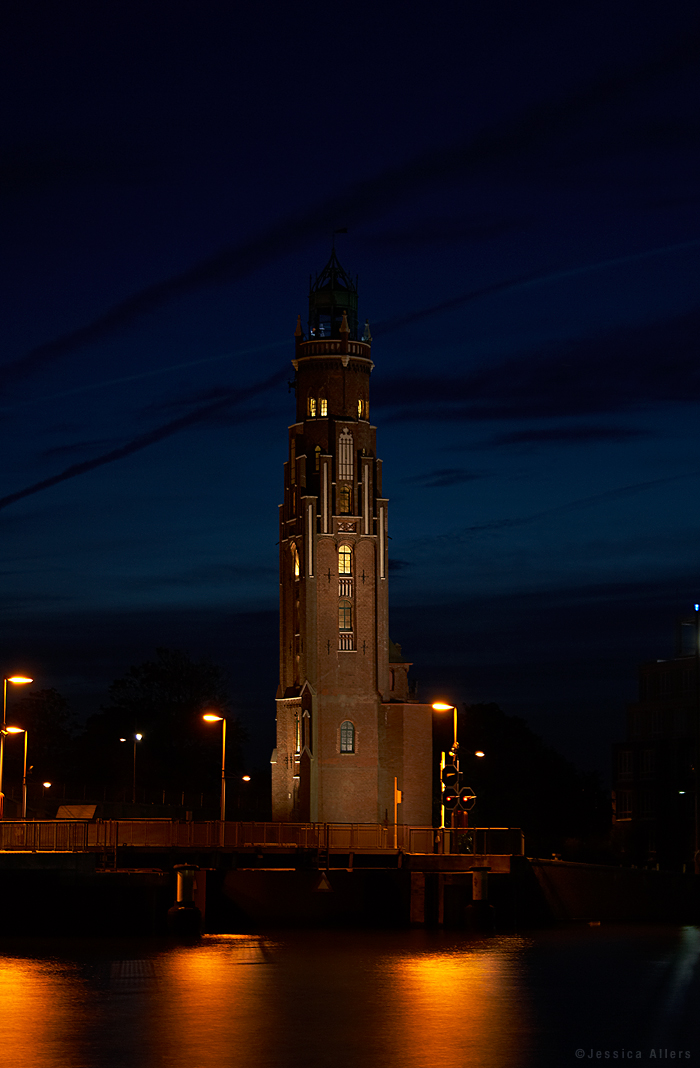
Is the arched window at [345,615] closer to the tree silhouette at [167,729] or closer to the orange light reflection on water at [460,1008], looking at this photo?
the tree silhouette at [167,729]

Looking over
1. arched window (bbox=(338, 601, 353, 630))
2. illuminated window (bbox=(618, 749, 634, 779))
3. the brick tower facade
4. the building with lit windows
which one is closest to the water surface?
the brick tower facade

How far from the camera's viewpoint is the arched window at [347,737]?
376 ft

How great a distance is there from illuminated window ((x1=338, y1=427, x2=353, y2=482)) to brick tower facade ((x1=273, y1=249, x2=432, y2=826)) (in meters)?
0.07

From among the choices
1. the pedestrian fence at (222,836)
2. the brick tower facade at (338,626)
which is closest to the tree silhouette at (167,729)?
the brick tower facade at (338,626)

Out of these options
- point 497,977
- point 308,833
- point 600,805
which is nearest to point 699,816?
point 308,833

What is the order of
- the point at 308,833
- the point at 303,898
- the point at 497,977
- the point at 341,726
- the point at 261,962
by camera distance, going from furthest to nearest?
1. the point at 341,726
2. the point at 308,833
3. the point at 303,898
4. the point at 261,962
5. the point at 497,977

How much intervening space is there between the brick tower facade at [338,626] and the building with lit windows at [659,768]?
2126 cm

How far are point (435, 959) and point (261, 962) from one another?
231 inches

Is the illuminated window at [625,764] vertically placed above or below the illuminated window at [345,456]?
below

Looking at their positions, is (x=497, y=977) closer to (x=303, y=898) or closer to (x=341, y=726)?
(x=303, y=898)

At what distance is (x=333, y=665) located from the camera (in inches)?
4560

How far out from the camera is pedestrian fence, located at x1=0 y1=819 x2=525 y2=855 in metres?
63.1

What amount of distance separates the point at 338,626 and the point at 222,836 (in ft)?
152

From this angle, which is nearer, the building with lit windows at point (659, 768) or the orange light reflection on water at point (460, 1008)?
the orange light reflection on water at point (460, 1008)
